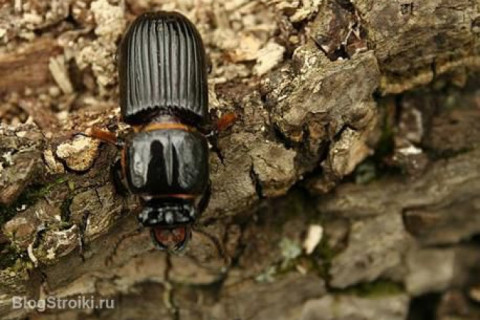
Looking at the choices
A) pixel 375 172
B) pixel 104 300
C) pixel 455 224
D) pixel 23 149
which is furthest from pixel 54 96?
pixel 455 224

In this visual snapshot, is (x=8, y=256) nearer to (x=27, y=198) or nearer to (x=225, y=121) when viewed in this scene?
(x=27, y=198)

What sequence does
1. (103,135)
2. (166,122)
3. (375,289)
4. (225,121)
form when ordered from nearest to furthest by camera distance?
(103,135)
(225,121)
(166,122)
(375,289)

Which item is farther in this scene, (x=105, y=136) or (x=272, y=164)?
(x=272, y=164)

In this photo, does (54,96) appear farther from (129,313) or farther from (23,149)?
(129,313)

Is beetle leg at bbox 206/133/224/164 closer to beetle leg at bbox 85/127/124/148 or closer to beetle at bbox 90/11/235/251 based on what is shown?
beetle at bbox 90/11/235/251

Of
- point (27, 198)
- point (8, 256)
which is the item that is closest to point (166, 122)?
point (27, 198)

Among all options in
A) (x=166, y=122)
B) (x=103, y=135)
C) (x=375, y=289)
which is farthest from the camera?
(x=375, y=289)

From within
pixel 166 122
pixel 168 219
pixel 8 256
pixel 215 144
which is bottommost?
pixel 8 256
